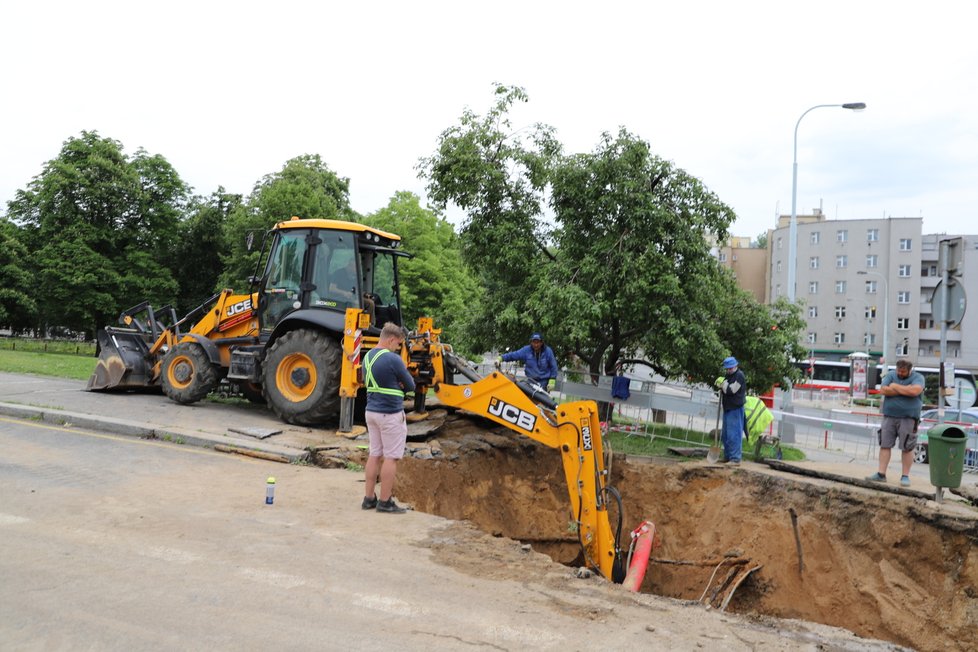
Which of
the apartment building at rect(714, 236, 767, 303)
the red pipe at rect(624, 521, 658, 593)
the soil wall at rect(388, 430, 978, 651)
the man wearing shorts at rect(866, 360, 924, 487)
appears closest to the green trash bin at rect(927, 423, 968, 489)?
the soil wall at rect(388, 430, 978, 651)

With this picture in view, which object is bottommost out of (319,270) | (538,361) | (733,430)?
(733,430)

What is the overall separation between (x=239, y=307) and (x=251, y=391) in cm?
159

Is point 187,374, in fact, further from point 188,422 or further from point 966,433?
point 966,433

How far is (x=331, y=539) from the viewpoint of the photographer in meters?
5.94

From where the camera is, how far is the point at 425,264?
1237 inches

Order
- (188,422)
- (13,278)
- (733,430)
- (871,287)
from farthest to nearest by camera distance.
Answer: (871,287), (13,278), (733,430), (188,422)

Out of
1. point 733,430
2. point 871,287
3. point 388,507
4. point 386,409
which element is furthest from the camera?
point 871,287

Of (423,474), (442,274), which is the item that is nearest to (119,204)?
(442,274)

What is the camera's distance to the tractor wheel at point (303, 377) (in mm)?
10312

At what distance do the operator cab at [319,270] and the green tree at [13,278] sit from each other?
30554 mm

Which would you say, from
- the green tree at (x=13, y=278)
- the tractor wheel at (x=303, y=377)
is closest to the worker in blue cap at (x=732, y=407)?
the tractor wheel at (x=303, y=377)

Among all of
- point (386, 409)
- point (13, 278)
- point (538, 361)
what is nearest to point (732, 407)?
point (538, 361)

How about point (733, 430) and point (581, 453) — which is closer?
point (581, 453)

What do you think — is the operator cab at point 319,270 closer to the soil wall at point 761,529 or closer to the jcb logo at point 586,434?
the soil wall at point 761,529
